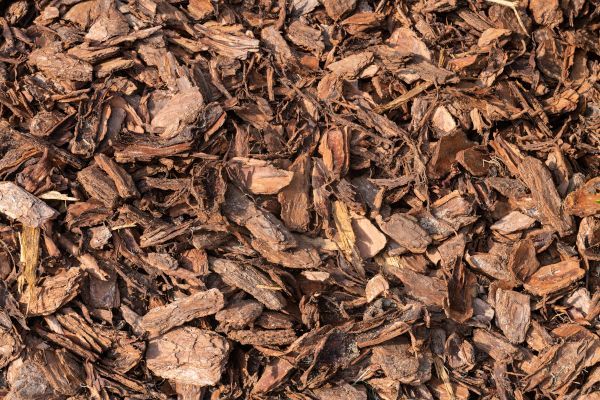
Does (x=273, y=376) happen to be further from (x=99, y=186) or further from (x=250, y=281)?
(x=99, y=186)

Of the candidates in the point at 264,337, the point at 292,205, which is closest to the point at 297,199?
the point at 292,205

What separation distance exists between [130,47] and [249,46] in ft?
1.89

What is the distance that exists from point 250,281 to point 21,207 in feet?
3.47

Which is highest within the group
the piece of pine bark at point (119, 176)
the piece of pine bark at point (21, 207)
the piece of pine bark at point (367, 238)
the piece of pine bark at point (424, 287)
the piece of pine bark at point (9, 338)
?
the piece of pine bark at point (119, 176)

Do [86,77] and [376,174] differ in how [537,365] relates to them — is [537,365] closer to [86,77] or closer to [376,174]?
[376,174]

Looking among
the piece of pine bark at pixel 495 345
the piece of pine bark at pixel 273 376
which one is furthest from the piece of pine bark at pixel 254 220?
the piece of pine bark at pixel 495 345

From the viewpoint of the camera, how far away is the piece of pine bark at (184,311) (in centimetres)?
273

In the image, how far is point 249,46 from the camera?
118 inches

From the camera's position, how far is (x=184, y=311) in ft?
8.97

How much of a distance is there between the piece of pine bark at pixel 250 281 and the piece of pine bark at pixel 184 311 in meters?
0.10

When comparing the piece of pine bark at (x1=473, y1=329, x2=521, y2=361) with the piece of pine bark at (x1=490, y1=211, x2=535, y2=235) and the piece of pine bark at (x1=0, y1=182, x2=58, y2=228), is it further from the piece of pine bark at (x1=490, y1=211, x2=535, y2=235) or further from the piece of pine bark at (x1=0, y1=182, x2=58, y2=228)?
the piece of pine bark at (x1=0, y1=182, x2=58, y2=228)

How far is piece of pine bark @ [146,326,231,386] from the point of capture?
2.69 meters

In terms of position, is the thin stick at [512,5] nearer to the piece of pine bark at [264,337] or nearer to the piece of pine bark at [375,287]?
the piece of pine bark at [375,287]

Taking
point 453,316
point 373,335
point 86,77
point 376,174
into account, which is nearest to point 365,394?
point 373,335
